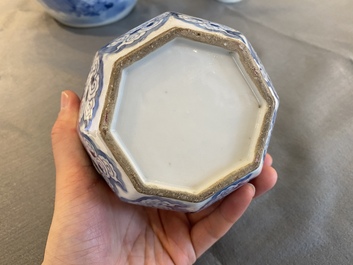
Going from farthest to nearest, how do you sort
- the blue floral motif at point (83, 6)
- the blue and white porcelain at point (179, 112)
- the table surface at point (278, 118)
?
the blue floral motif at point (83, 6), the table surface at point (278, 118), the blue and white porcelain at point (179, 112)

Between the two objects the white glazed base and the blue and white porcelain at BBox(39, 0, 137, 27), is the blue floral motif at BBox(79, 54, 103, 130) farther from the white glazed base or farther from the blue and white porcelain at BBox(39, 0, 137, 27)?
the blue and white porcelain at BBox(39, 0, 137, 27)

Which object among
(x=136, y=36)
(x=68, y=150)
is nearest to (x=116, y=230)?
(x=68, y=150)

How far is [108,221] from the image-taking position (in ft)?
1.88

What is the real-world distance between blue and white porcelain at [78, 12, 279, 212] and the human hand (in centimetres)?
8

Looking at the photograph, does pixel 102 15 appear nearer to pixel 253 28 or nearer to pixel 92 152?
pixel 253 28

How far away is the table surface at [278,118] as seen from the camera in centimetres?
61

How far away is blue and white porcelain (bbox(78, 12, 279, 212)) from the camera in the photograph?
1.46 feet

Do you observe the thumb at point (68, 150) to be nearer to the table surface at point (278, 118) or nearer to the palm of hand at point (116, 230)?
the palm of hand at point (116, 230)

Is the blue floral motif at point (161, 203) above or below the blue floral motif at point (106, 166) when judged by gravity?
below

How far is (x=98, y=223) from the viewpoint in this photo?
0.55 metres

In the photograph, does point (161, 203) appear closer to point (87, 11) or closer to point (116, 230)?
point (116, 230)

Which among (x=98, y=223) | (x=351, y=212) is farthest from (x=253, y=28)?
(x=98, y=223)

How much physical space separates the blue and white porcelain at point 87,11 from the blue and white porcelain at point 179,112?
0.34m

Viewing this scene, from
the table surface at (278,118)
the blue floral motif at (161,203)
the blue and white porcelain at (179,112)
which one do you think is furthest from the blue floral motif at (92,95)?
the table surface at (278,118)
